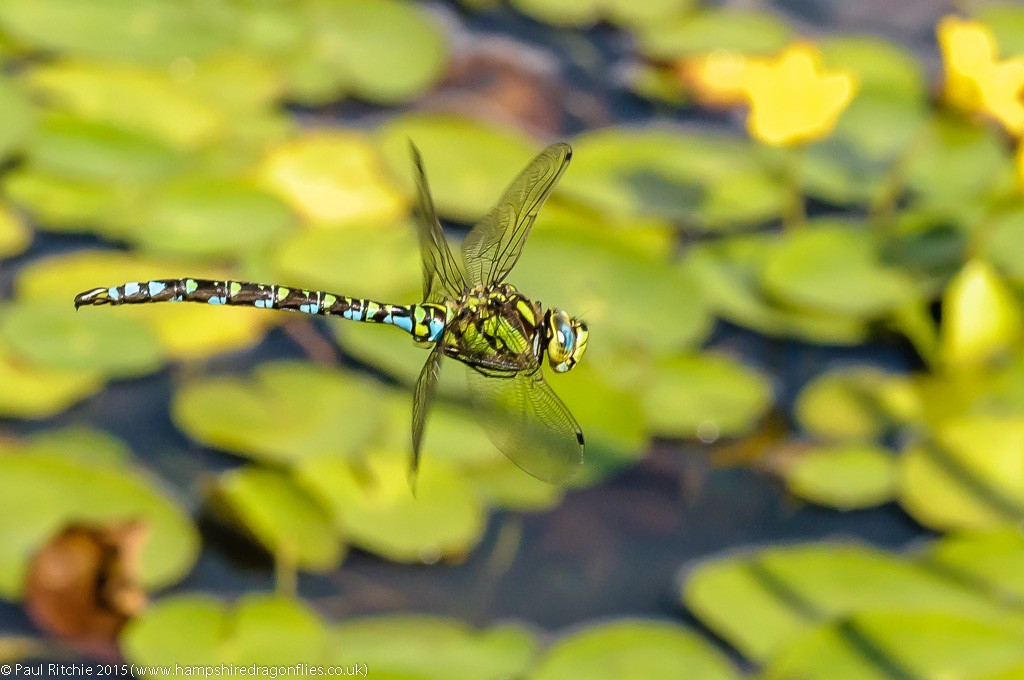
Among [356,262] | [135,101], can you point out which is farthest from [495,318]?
[135,101]

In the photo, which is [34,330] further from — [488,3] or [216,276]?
[488,3]

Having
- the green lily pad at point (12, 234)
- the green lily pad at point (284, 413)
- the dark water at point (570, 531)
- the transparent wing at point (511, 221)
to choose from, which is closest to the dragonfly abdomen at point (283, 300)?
the transparent wing at point (511, 221)

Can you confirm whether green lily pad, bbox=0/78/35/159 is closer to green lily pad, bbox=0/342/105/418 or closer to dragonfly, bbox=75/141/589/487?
green lily pad, bbox=0/342/105/418

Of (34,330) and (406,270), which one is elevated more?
(406,270)

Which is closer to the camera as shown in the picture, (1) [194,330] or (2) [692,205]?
(1) [194,330]

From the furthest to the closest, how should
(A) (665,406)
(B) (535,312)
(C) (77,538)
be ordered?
(A) (665,406)
(C) (77,538)
(B) (535,312)

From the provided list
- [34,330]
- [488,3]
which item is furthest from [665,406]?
[488,3]

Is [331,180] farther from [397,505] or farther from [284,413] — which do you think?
[397,505]

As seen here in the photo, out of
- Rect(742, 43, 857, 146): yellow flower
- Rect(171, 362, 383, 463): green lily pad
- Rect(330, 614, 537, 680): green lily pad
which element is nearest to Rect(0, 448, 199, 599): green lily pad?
Rect(171, 362, 383, 463): green lily pad
